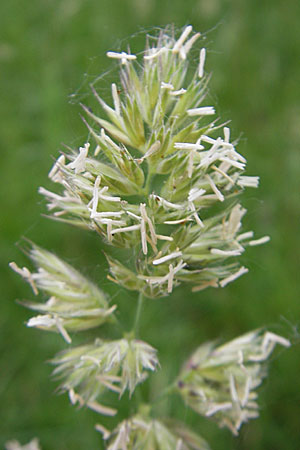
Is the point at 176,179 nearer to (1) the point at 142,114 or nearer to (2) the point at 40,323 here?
(1) the point at 142,114

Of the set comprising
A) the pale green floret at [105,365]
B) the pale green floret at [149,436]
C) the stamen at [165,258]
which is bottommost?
the pale green floret at [149,436]

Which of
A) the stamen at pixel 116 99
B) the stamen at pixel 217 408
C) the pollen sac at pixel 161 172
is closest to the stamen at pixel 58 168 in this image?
the pollen sac at pixel 161 172

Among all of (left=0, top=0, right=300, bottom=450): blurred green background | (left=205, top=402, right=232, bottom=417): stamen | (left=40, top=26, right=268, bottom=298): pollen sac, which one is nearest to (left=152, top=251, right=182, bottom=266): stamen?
(left=40, top=26, right=268, bottom=298): pollen sac

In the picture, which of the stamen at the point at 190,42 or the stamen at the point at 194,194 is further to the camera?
the stamen at the point at 190,42

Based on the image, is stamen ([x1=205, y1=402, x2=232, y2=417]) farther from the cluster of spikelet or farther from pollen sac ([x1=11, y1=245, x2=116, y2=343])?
pollen sac ([x1=11, y1=245, x2=116, y2=343])

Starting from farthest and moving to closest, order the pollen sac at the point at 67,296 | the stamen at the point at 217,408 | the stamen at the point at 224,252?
the stamen at the point at 217,408 → the pollen sac at the point at 67,296 → the stamen at the point at 224,252

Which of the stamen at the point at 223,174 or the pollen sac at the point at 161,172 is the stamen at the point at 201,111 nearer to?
the pollen sac at the point at 161,172

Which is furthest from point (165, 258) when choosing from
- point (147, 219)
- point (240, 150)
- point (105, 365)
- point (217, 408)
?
point (240, 150)

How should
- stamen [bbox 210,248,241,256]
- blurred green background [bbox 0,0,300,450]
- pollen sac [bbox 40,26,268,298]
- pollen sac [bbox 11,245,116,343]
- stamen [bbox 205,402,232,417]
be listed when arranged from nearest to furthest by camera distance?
pollen sac [bbox 40,26,268,298]
stamen [bbox 210,248,241,256]
pollen sac [bbox 11,245,116,343]
stamen [bbox 205,402,232,417]
blurred green background [bbox 0,0,300,450]
